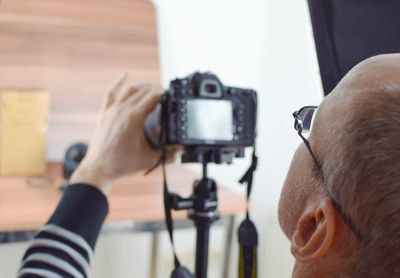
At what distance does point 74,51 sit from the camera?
1373 millimetres

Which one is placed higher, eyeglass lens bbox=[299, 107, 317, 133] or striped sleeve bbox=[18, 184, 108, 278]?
eyeglass lens bbox=[299, 107, 317, 133]

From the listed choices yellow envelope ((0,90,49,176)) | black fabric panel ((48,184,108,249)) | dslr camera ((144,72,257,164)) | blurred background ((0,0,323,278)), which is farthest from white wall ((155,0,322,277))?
black fabric panel ((48,184,108,249))

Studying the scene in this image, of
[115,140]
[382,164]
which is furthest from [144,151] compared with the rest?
[382,164]

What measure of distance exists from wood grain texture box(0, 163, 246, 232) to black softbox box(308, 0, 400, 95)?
587 millimetres

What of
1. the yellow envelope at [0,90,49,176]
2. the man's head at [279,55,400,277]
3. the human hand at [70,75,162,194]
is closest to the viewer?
the man's head at [279,55,400,277]

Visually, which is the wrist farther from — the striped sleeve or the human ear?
the human ear

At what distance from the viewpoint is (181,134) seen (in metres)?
0.69

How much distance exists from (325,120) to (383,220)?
11 cm

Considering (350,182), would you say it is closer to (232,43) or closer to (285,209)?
(285,209)

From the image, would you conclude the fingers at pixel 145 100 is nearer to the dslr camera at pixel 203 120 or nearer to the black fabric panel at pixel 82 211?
the dslr camera at pixel 203 120

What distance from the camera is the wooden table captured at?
930mm

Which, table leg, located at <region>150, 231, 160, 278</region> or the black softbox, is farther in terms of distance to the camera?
table leg, located at <region>150, 231, 160, 278</region>

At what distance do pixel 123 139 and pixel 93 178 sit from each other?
0.09m

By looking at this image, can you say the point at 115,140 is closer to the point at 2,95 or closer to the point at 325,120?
the point at 325,120
